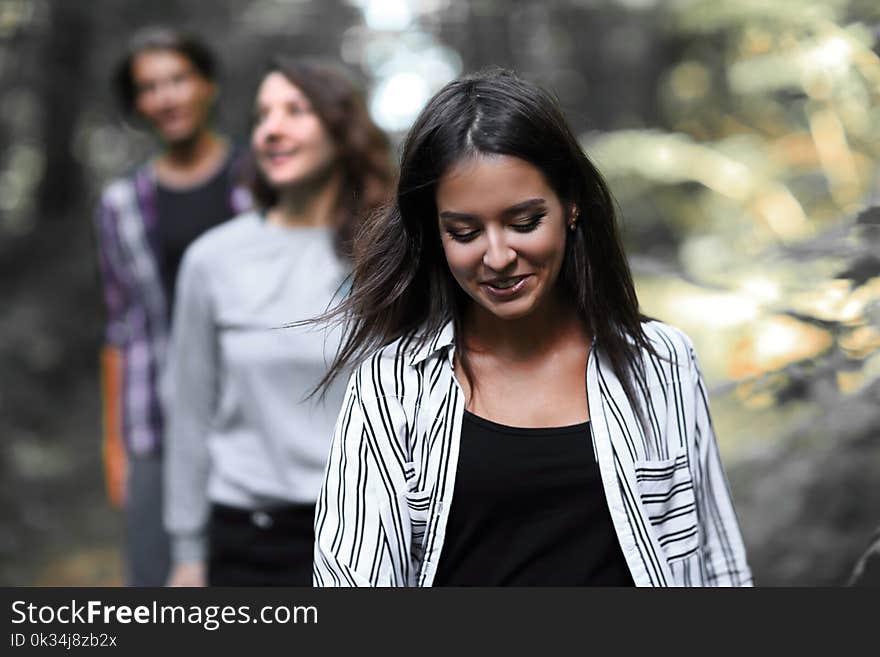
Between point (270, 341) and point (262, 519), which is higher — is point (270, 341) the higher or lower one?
the higher one

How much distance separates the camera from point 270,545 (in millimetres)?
2910

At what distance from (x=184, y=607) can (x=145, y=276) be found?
2071 mm

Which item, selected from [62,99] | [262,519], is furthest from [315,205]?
[62,99]

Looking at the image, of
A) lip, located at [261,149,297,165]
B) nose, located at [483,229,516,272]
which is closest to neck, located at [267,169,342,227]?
lip, located at [261,149,297,165]

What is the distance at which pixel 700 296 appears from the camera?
12.6 feet

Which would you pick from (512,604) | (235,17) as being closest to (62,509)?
(235,17)

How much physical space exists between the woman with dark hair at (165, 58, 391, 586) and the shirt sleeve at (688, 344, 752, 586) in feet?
3.92

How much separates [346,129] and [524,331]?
1.36 m

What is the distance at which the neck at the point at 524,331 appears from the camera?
2031mm

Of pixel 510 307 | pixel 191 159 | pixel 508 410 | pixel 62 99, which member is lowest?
pixel 508 410

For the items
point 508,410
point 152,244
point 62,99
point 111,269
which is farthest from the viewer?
point 62,99

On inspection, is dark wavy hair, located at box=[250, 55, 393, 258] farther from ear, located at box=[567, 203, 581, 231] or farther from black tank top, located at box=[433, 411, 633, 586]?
black tank top, located at box=[433, 411, 633, 586]

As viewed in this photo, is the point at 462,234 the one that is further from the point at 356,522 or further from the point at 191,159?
the point at 191,159

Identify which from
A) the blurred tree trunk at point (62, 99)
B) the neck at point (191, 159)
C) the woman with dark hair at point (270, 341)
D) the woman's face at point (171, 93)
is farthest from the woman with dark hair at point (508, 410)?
the blurred tree trunk at point (62, 99)
